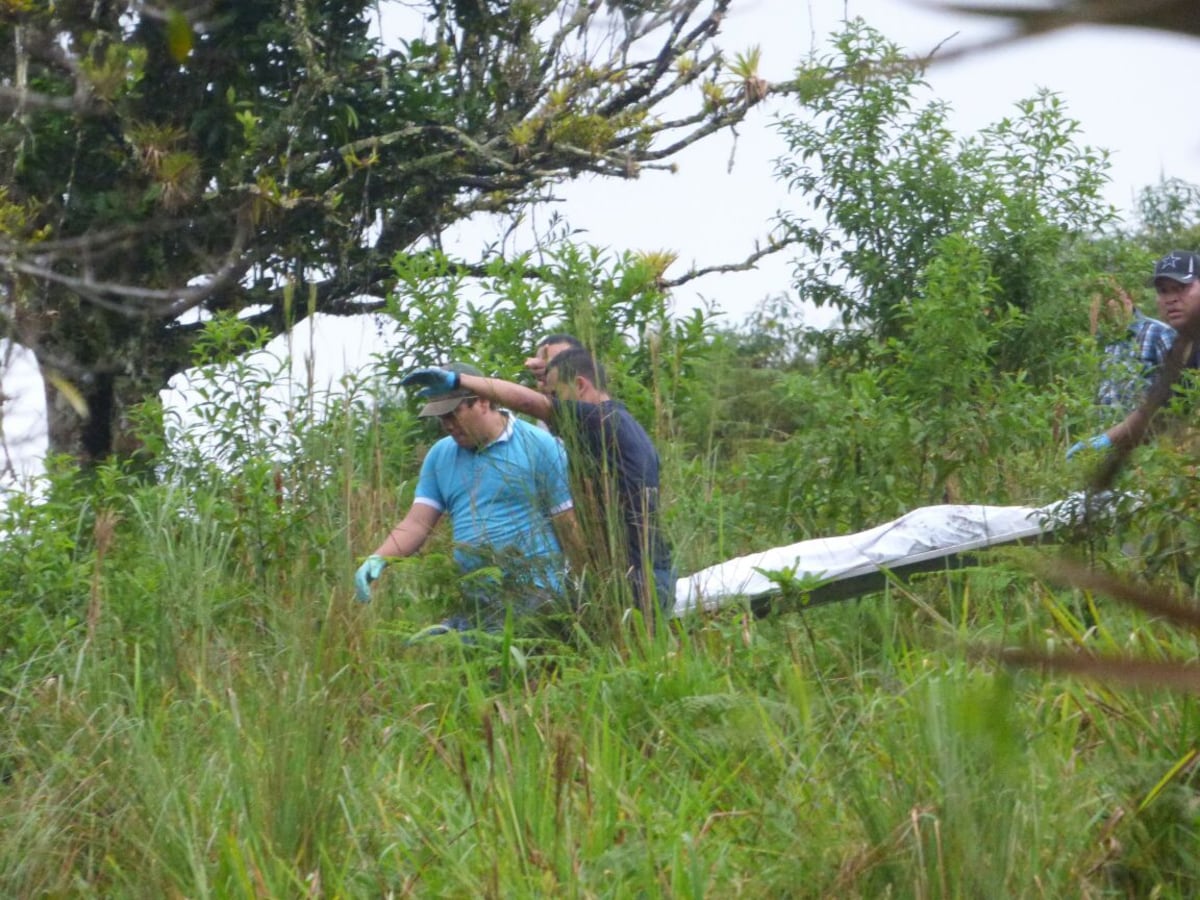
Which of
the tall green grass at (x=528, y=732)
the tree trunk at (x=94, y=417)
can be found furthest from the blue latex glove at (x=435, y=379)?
the tree trunk at (x=94, y=417)

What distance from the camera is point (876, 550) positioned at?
178 inches

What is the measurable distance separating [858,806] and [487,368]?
3785 millimetres

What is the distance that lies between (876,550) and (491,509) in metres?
1.28

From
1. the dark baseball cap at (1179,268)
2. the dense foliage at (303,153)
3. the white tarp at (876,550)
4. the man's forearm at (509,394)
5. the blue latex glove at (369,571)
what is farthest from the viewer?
the dense foliage at (303,153)

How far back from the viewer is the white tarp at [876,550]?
4.29 metres

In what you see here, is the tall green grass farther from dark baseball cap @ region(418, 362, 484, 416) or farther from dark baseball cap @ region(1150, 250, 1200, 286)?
dark baseball cap @ region(1150, 250, 1200, 286)

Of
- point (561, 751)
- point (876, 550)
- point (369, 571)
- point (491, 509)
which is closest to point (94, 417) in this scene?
point (491, 509)

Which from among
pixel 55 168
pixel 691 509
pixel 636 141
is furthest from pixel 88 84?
pixel 636 141

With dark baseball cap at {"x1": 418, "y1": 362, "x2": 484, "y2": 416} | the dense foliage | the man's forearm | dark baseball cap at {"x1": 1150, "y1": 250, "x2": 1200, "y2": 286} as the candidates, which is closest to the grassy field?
the man's forearm

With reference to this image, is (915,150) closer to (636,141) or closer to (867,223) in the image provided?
(867,223)

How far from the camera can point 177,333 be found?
32.6ft

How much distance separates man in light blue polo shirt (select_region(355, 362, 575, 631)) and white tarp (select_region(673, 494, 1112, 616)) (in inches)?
15.6

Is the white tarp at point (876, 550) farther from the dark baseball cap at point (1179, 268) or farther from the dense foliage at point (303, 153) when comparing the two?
Result: the dense foliage at point (303, 153)

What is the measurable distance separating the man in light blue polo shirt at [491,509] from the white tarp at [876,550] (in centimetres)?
40
